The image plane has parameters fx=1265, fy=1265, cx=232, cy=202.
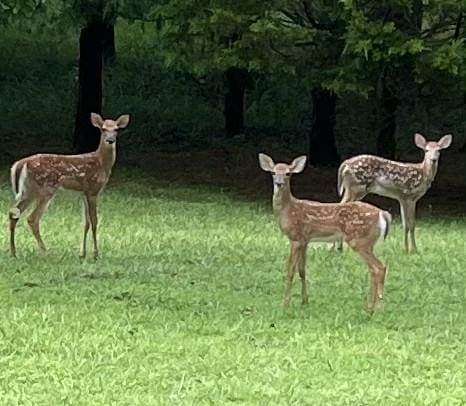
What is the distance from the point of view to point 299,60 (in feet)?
55.5

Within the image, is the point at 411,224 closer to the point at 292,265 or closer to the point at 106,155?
the point at 106,155

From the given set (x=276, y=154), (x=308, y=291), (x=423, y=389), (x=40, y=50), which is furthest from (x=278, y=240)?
(x=40, y=50)

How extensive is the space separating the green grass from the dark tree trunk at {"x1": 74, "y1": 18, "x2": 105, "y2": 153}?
7.69 metres

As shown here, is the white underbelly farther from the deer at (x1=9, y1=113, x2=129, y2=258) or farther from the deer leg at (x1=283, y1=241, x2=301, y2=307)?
the deer leg at (x1=283, y1=241, x2=301, y2=307)

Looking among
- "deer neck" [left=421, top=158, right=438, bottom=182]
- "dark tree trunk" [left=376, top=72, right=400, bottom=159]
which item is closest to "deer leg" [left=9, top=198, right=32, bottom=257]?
"deer neck" [left=421, top=158, right=438, bottom=182]

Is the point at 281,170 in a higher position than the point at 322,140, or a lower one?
higher

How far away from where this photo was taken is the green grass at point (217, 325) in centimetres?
652

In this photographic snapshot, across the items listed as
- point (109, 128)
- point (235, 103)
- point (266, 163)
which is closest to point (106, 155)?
point (109, 128)

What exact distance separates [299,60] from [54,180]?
6675 mm

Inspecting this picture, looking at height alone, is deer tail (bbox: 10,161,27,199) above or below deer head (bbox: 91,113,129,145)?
below

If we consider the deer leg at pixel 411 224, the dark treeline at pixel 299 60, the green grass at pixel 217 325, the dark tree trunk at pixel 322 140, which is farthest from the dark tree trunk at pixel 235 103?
the deer leg at pixel 411 224

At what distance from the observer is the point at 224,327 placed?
26.4 ft

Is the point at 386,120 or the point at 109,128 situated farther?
the point at 386,120

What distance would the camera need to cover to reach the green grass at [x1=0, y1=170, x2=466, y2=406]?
257 inches
